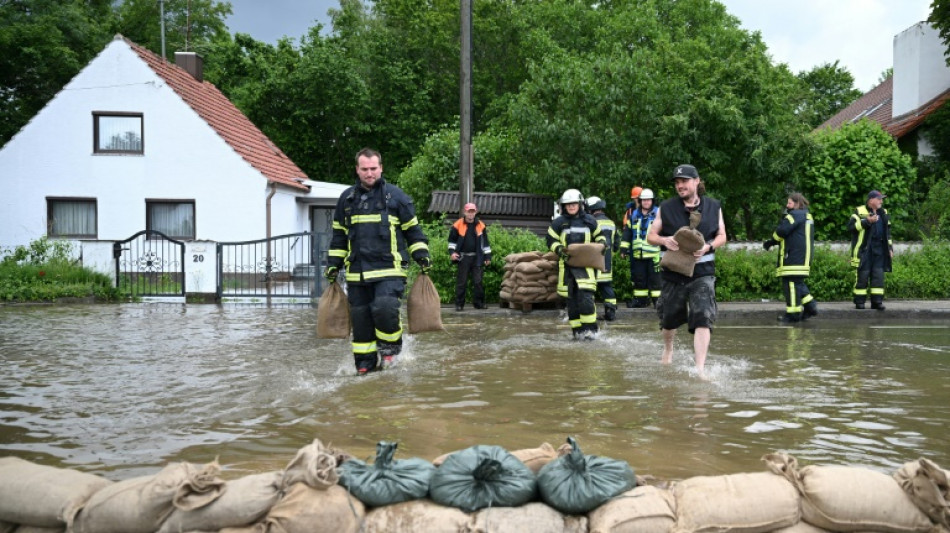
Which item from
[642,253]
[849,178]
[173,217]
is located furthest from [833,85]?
[642,253]

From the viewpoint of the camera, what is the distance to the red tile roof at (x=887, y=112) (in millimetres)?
28609

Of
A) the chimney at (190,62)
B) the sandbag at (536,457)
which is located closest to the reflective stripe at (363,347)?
the sandbag at (536,457)

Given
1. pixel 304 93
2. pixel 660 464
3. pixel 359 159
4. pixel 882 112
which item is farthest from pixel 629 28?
pixel 660 464

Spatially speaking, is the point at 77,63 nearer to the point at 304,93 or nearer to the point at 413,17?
the point at 304,93

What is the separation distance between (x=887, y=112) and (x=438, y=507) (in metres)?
36.9

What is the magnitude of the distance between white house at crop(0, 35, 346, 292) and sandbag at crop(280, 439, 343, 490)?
2448 centimetres

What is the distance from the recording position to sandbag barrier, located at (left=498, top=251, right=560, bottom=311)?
15375mm

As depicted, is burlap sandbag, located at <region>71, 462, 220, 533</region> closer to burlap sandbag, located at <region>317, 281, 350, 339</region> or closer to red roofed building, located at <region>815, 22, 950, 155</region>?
burlap sandbag, located at <region>317, 281, 350, 339</region>

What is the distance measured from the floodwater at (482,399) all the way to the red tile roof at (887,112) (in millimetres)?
18517

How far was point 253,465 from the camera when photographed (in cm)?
498

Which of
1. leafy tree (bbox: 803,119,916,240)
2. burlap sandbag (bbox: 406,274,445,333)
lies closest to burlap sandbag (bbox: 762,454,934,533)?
burlap sandbag (bbox: 406,274,445,333)

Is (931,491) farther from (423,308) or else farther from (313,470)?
(423,308)

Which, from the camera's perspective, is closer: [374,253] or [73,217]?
[374,253]

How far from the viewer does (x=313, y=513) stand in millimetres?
3543
